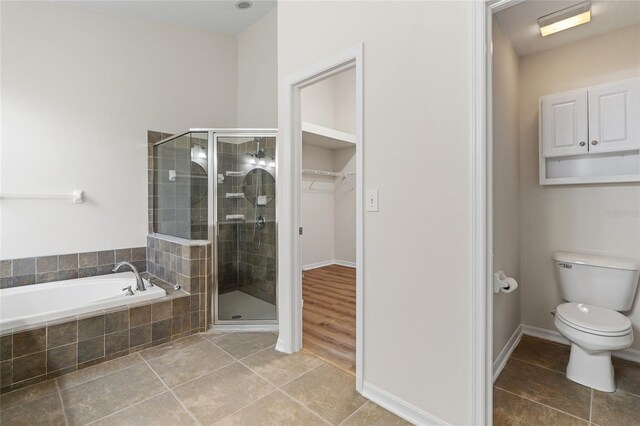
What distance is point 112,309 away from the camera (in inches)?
87.0

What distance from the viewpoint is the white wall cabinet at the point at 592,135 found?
2.09m

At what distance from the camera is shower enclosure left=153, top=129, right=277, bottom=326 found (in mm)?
2828

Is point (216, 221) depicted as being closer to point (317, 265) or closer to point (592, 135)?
point (317, 265)

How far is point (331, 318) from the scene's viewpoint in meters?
2.91

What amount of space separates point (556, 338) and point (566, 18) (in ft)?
7.56

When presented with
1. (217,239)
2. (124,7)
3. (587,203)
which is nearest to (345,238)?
(217,239)

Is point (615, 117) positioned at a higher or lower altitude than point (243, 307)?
higher

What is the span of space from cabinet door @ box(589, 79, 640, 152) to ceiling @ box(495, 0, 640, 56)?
417mm

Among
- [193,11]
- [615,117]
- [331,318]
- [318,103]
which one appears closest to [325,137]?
[318,103]

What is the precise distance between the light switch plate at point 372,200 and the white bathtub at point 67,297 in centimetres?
185

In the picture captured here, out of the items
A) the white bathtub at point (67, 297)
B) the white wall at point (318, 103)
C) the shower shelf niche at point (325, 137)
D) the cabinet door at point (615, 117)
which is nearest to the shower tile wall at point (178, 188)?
the white bathtub at point (67, 297)

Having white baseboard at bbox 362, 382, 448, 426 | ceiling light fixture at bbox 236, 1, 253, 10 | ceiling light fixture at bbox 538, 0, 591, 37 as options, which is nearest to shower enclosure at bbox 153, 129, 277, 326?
white baseboard at bbox 362, 382, 448, 426

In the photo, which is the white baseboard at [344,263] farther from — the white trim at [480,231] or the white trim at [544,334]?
the white trim at [480,231]

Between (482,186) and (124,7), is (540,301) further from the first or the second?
(124,7)
